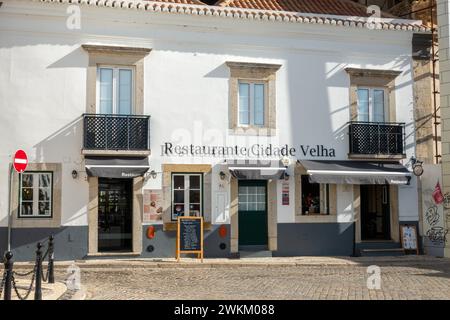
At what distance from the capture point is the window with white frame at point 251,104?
56.4 feet

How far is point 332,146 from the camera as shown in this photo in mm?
17500

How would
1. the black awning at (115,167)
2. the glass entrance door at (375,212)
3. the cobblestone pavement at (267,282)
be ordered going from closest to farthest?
the cobblestone pavement at (267,282) → the black awning at (115,167) → the glass entrance door at (375,212)

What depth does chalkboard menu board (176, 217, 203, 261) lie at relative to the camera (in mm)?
15508

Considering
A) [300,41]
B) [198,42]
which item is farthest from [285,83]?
[198,42]

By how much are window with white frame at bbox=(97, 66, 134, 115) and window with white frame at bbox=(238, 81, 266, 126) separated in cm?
303

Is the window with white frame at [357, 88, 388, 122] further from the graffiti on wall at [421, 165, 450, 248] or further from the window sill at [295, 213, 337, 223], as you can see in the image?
the window sill at [295, 213, 337, 223]

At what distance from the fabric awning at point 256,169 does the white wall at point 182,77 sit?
56 cm

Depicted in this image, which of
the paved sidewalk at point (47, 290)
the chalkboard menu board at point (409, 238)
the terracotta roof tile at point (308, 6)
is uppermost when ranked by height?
the terracotta roof tile at point (308, 6)

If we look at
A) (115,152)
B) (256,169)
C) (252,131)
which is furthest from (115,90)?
(256,169)

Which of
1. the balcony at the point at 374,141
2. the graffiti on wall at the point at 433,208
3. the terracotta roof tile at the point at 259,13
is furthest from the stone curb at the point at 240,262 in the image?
the terracotta roof tile at the point at 259,13

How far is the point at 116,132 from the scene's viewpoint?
52.1 feet

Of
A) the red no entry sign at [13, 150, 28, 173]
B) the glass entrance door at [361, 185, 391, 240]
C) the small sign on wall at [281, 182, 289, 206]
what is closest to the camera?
the red no entry sign at [13, 150, 28, 173]

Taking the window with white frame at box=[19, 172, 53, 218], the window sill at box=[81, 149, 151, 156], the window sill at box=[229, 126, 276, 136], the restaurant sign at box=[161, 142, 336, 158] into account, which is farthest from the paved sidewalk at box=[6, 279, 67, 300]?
the window sill at box=[229, 126, 276, 136]

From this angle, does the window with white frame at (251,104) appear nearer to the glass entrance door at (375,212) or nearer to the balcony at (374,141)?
the balcony at (374,141)
